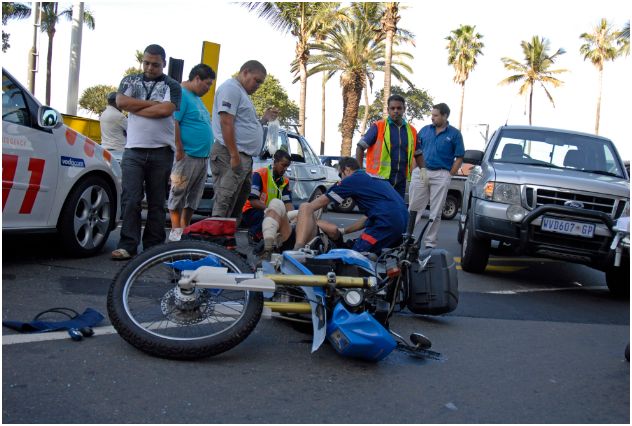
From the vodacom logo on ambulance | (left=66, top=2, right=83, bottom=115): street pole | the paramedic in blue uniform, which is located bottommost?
the paramedic in blue uniform

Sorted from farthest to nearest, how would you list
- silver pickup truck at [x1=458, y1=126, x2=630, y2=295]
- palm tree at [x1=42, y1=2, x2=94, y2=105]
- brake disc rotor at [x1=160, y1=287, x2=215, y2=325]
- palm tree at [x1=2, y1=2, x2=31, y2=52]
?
palm tree at [x1=42, y1=2, x2=94, y2=105] → palm tree at [x1=2, y1=2, x2=31, y2=52] → silver pickup truck at [x1=458, y1=126, x2=630, y2=295] → brake disc rotor at [x1=160, y1=287, x2=215, y2=325]

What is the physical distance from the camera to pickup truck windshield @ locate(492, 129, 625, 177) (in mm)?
7977

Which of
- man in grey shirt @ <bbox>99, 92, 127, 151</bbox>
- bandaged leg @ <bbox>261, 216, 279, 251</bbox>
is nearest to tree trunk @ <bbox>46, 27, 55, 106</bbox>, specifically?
man in grey shirt @ <bbox>99, 92, 127, 151</bbox>

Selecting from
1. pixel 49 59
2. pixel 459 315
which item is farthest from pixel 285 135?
pixel 49 59

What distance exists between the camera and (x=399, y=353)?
4328mm

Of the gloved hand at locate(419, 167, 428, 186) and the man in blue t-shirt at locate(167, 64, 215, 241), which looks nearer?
the man in blue t-shirt at locate(167, 64, 215, 241)

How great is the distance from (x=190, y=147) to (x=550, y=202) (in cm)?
348

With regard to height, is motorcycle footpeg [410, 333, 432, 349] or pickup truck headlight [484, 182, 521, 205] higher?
pickup truck headlight [484, 182, 521, 205]

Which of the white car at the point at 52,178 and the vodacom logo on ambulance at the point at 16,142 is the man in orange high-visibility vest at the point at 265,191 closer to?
the white car at the point at 52,178

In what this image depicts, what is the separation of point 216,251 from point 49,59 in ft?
142

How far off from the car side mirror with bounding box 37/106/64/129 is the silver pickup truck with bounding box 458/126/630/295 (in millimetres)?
4041

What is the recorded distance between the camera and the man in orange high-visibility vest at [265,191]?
24.6ft

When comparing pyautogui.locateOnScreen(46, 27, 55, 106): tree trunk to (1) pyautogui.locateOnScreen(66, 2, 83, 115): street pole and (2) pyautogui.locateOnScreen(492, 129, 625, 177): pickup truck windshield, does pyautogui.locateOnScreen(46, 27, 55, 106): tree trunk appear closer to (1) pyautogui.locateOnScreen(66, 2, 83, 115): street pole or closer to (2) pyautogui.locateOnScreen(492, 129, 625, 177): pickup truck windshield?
(1) pyautogui.locateOnScreen(66, 2, 83, 115): street pole

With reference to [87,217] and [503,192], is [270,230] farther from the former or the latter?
[503,192]
